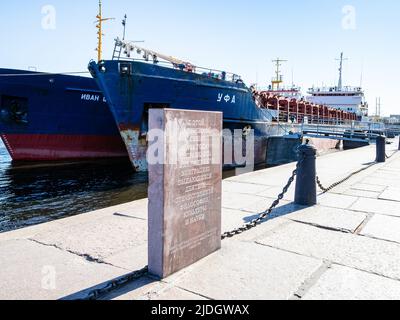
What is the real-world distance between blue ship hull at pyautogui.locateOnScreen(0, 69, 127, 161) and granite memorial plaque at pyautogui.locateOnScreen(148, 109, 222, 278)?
518 inches

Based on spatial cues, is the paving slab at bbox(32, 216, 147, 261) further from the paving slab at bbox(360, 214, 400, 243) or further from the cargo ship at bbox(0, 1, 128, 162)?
the cargo ship at bbox(0, 1, 128, 162)

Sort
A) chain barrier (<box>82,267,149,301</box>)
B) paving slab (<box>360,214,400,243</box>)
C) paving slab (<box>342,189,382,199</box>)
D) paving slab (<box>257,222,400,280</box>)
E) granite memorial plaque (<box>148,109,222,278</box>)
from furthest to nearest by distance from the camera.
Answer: paving slab (<box>342,189,382,199</box>) → paving slab (<box>360,214,400,243</box>) → paving slab (<box>257,222,400,280</box>) → granite memorial plaque (<box>148,109,222,278</box>) → chain barrier (<box>82,267,149,301</box>)

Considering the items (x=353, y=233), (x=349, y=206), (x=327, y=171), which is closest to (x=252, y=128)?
(x=327, y=171)

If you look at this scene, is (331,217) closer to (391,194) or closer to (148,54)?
(391,194)

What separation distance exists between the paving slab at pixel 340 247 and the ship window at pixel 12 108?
14.2m

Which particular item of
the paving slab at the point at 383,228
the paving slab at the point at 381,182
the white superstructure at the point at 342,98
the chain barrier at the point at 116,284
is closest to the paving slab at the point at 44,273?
the chain barrier at the point at 116,284

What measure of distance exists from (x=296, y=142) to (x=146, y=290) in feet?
55.5

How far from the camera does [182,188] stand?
292cm

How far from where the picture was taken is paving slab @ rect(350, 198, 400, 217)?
5.08 m

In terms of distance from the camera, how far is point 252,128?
57.7 feet

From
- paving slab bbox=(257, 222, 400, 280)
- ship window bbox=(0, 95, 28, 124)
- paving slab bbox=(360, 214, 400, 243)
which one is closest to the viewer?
paving slab bbox=(257, 222, 400, 280)

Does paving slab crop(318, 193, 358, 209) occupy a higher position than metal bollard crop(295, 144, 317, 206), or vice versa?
metal bollard crop(295, 144, 317, 206)

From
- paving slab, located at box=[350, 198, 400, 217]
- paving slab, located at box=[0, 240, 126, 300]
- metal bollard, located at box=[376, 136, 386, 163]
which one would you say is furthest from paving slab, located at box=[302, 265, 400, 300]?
metal bollard, located at box=[376, 136, 386, 163]
